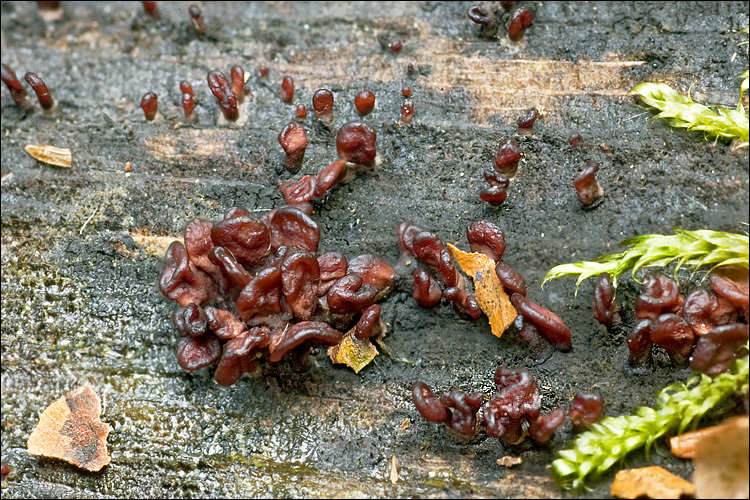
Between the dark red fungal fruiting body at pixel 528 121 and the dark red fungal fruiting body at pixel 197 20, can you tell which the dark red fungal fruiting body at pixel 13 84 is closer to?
the dark red fungal fruiting body at pixel 197 20

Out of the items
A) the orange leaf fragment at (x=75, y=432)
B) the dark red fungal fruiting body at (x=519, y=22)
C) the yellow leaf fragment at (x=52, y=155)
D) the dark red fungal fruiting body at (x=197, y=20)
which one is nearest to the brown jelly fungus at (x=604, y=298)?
the dark red fungal fruiting body at (x=519, y=22)

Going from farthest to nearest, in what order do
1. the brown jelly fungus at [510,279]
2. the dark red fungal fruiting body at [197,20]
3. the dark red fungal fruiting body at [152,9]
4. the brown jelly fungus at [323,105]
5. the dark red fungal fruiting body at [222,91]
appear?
the dark red fungal fruiting body at [152,9]
the dark red fungal fruiting body at [197,20]
the dark red fungal fruiting body at [222,91]
the brown jelly fungus at [323,105]
the brown jelly fungus at [510,279]

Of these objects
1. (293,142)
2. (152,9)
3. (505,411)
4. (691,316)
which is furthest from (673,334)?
Answer: (152,9)

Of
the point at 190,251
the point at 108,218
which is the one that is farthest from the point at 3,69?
the point at 190,251

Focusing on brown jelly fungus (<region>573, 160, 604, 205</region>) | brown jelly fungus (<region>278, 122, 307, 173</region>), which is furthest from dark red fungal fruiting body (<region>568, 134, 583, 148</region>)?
brown jelly fungus (<region>278, 122, 307, 173</region>)

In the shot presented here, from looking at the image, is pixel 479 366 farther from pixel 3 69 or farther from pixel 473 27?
pixel 3 69
